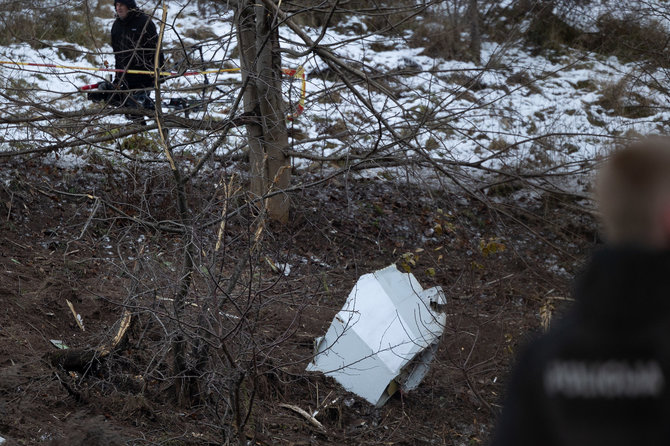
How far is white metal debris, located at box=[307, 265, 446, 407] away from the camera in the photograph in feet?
16.1

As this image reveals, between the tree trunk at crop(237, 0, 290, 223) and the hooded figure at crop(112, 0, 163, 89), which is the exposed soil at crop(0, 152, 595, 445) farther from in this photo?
the hooded figure at crop(112, 0, 163, 89)

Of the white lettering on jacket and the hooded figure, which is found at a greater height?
the hooded figure

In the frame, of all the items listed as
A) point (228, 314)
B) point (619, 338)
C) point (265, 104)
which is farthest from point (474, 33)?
point (619, 338)

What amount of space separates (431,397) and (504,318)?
5.51 feet

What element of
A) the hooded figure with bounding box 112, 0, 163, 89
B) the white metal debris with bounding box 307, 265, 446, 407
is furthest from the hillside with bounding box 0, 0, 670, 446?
the hooded figure with bounding box 112, 0, 163, 89

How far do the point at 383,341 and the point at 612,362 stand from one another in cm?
380

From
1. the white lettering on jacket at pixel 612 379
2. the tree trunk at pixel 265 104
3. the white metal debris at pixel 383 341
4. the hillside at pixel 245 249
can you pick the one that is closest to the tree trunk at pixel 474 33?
the hillside at pixel 245 249

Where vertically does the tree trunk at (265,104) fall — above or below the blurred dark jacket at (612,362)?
above

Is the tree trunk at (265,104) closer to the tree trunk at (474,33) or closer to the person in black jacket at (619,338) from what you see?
the person in black jacket at (619,338)

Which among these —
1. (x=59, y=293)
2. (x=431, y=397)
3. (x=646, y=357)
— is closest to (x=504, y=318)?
(x=431, y=397)

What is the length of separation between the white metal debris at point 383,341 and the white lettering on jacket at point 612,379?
3527 millimetres

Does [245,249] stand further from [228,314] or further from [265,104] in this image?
[265,104]

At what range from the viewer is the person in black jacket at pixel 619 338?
1195mm

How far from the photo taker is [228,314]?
416 centimetres
